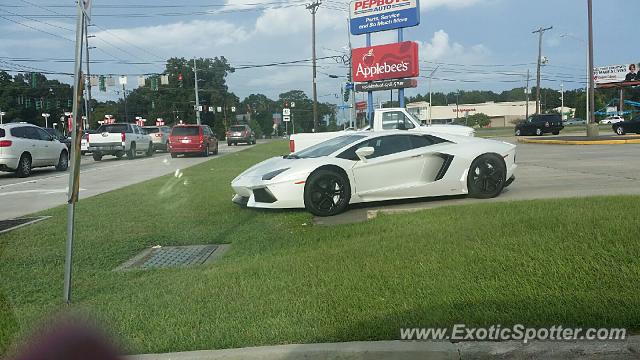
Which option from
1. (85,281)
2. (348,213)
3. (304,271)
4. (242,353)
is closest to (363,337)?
(242,353)

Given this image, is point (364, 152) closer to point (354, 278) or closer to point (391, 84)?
point (354, 278)

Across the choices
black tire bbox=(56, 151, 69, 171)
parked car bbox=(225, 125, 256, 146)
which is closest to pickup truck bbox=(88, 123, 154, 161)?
black tire bbox=(56, 151, 69, 171)

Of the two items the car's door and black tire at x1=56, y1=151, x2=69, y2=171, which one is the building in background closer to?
black tire at x1=56, y1=151, x2=69, y2=171

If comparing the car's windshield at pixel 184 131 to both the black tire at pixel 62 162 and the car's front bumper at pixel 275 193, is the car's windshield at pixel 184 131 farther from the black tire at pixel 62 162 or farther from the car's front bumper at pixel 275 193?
the car's front bumper at pixel 275 193

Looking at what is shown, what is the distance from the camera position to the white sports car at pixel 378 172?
823 cm

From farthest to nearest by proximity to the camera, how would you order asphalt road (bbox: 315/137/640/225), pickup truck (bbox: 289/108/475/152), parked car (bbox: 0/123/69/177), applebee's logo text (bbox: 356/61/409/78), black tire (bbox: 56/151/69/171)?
applebee's logo text (bbox: 356/61/409/78) → black tire (bbox: 56/151/69/171) → parked car (bbox: 0/123/69/177) → pickup truck (bbox: 289/108/475/152) → asphalt road (bbox: 315/137/640/225)

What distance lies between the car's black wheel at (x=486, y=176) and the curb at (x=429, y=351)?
17.4 feet

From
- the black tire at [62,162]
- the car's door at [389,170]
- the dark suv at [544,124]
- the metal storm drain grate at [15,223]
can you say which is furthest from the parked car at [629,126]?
the metal storm drain grate at [15,223]

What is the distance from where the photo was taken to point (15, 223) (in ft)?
29.0

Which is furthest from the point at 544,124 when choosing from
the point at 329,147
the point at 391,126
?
the point at 329,147

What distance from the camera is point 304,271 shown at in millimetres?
5281

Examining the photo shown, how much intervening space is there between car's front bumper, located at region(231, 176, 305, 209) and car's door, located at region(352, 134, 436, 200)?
89 cm

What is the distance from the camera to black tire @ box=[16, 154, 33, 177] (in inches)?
713

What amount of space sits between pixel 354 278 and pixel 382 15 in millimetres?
28205
